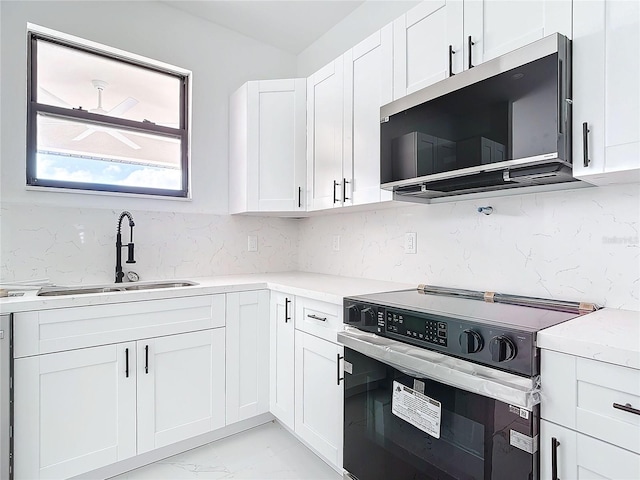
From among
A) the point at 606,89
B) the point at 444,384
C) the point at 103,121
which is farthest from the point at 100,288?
the point at 606,89

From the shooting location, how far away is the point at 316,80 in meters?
2.38

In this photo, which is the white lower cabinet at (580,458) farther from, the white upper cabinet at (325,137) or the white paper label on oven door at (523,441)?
the white upper cabinet at (325,137)

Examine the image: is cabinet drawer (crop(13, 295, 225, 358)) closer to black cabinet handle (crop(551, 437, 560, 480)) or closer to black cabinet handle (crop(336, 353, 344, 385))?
black cabinet handle (crop(336, 353, 344, 385))

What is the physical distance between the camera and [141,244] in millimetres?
2387

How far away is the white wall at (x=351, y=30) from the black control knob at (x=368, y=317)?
1880 mm

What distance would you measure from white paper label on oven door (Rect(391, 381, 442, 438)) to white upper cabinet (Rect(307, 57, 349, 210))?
1.12 meters

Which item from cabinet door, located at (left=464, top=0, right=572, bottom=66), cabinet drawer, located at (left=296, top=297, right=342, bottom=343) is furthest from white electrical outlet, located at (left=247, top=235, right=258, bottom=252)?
cabinet door, located at (left=464, top=0, right=572, bottom=66)

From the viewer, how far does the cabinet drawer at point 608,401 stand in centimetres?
86

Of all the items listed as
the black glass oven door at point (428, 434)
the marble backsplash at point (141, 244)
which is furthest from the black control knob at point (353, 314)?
the marble backsplash at point (141, 244)

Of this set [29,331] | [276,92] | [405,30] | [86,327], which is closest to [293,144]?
[276,92]

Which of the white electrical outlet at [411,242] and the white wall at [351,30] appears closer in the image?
the white electrical outlet at [411,242]

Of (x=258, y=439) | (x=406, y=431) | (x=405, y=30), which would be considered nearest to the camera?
(x=406, y=431)

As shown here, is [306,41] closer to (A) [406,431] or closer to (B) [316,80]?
(B) [316,80]

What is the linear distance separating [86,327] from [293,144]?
161 centimetres
